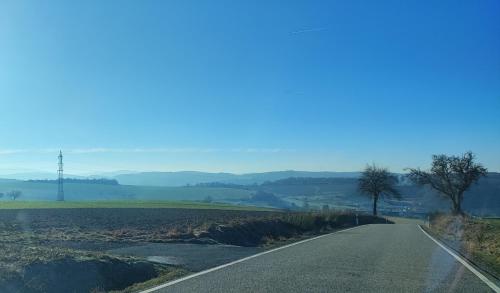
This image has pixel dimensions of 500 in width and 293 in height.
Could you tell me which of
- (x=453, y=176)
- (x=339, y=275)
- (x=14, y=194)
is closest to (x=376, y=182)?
(x=453, y=176)

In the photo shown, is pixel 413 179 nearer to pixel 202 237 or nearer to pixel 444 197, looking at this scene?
pixel 444 197

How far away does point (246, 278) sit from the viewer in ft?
37.6

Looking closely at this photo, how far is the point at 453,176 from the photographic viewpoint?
56.0 metres

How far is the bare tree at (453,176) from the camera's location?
179ft

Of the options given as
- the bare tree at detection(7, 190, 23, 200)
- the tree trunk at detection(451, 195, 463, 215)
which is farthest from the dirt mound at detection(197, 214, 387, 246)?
the bare tree at detection(7, 190, 23, 200)

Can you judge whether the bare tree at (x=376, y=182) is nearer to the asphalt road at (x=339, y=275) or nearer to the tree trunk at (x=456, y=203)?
the tree trunk at (x=456, y=203)

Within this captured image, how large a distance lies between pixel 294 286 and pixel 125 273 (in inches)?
153

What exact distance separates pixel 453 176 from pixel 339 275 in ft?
156

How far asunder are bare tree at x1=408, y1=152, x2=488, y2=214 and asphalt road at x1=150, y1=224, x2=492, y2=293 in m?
40.3

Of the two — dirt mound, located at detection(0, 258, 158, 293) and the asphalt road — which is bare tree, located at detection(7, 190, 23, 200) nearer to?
the asphalt road

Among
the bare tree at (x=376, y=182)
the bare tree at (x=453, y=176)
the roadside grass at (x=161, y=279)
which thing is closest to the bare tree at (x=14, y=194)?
the bare tree at (x=376, y=182)

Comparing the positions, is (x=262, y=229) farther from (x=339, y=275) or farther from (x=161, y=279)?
(x=161, y=279)

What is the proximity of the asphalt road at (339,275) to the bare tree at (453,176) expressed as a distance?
4025cm

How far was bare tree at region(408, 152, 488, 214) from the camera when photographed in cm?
5466
